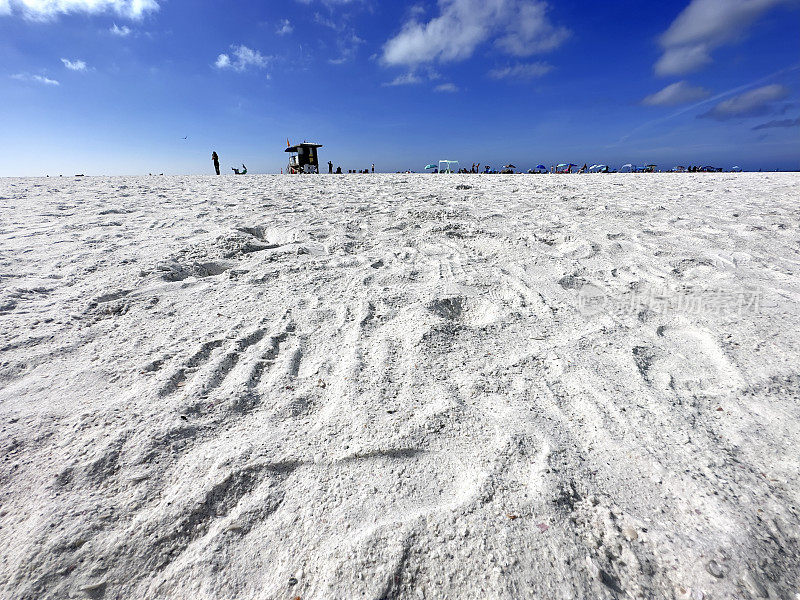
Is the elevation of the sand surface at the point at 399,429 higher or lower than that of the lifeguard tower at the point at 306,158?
lower

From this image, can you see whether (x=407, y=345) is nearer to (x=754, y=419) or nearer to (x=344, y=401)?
(x=344, y=401)

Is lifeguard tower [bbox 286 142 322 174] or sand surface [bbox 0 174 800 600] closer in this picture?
sand surface [bbox 0 174 800 600]

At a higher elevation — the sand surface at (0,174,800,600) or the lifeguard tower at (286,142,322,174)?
the lifeguard tower at (286,142,322,174)

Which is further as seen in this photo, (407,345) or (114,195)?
(114,195)

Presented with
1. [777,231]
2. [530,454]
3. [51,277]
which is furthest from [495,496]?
[777,231]

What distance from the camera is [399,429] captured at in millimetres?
1604

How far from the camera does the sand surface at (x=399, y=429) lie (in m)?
1.11

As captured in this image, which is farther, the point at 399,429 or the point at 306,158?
the point at 306,158

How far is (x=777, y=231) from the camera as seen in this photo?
4559 mm

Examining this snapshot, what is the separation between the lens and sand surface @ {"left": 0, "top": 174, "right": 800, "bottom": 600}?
3.63 ft

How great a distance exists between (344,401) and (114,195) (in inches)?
373

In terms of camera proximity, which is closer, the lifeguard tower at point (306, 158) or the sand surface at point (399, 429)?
the sand surface at point (399, 429)

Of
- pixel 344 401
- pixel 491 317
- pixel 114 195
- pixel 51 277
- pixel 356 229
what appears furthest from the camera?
pixel 114 195

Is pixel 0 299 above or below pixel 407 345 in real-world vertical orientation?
above
